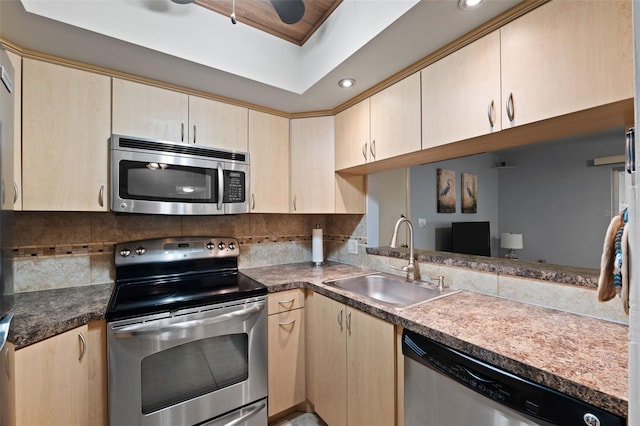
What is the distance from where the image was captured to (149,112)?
1.62 meters

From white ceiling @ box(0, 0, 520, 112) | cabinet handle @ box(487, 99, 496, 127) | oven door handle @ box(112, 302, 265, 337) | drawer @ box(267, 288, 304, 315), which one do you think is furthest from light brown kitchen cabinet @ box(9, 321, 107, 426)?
cabinet handle @ box(487, 99, 496, 127)

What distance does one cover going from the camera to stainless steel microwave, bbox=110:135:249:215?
1.51 metres

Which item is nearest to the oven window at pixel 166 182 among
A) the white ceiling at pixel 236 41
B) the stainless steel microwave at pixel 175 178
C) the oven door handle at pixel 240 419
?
the stainless steel microwave at pixel 175 178

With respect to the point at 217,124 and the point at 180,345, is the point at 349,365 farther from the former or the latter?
the point at 217,124

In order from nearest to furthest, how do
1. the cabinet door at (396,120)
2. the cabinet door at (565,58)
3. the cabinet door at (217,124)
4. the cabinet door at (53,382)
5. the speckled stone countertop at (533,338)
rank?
the speckled stone countertop at (533,338) → the cabinet door at (565,58) → the cabinet door at (53,382) → the cabinet door at (396,120) → the cabinet door at (217,124)

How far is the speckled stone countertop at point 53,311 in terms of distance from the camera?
103 centimetres

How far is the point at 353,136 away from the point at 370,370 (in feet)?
4.73

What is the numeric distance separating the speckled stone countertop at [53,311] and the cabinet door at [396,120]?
5.56ft

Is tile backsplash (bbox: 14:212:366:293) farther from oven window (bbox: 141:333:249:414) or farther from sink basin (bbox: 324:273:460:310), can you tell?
oven window (bbox: 141:333:249:414)

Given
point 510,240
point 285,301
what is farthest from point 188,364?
point 510,240

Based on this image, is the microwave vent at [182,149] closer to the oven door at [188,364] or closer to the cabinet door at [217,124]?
the cabinet door at [217,124]

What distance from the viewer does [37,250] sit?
5.10 ft

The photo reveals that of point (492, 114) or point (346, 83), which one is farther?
point (346, 83)

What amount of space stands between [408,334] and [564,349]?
1.62 ft
